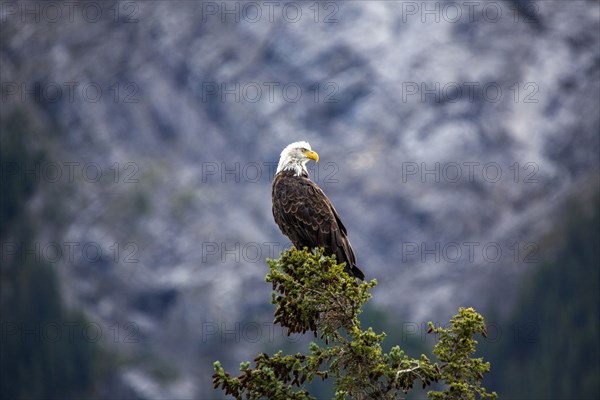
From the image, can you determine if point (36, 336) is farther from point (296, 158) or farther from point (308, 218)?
point (308, 218)

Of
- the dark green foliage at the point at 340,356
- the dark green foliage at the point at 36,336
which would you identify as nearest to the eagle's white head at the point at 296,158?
the dark green foliage at the point at 340,356

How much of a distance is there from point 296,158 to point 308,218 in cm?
175

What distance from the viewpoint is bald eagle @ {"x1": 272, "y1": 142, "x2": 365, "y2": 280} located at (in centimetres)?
1479

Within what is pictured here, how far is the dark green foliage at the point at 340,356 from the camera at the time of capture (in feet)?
31.4

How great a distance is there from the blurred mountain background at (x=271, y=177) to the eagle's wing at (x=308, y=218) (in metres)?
89.0

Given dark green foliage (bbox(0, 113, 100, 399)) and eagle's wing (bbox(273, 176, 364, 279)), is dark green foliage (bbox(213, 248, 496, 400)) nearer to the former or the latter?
eagle's wing (bbox(273, 176, 364, 279))

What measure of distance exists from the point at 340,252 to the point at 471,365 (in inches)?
209

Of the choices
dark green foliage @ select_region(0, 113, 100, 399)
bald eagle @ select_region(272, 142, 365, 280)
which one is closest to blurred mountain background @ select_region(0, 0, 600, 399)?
dark green foliage @ select_region(0, 113, 100, 399)

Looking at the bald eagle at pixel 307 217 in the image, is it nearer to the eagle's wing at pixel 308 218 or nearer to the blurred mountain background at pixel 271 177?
the eagle's wing at pixel 308 218

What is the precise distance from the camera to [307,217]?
1497 cm

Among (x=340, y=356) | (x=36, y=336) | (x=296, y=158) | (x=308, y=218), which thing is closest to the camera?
(x=340, y=356)

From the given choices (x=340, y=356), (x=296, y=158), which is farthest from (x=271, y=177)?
(x=340, y=356)

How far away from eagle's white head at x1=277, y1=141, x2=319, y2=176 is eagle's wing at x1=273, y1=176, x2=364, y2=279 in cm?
52

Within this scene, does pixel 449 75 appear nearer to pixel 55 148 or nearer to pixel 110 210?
pixel 110 210
